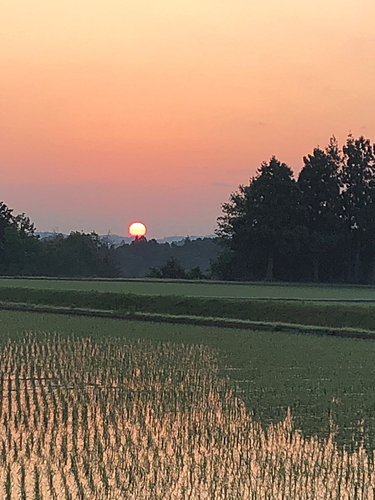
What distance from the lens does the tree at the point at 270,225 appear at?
176 ft

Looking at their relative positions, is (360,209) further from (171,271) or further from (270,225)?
(171,271)

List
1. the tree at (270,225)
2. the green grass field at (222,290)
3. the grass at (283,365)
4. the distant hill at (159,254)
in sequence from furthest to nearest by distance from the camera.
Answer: the distant hill at (159,254)
the tree at (270,225)
the green grass field at (222,290)
the grass at (283,365)

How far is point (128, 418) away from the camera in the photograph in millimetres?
9836

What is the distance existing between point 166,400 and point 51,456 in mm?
3521

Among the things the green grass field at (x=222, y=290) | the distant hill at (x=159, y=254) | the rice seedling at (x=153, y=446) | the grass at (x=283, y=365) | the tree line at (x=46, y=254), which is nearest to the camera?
the rice seedling at (x=153, y=446)

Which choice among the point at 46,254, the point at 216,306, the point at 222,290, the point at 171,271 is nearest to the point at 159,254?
the point at 46,254

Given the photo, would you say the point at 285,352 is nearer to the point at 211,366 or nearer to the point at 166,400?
the point at 211,366

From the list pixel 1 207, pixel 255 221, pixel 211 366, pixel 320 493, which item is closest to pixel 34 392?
pixel 211 366

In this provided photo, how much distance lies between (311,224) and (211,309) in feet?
93.9

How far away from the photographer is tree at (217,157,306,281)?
176 feet

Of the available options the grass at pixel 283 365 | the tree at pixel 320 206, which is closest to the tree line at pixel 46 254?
the tree at pixel 320 206

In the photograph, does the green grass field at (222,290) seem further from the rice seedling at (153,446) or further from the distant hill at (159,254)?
the distant hill at (159,254)

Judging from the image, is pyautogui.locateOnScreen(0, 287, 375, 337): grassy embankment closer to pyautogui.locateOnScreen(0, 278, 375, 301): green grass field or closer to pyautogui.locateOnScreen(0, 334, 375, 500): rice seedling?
pyautogui.locateOnScreen(0, 278, 375, 301): green grass field

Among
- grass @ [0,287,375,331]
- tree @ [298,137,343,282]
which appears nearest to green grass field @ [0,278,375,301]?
grass @ [0,287,375,331]
